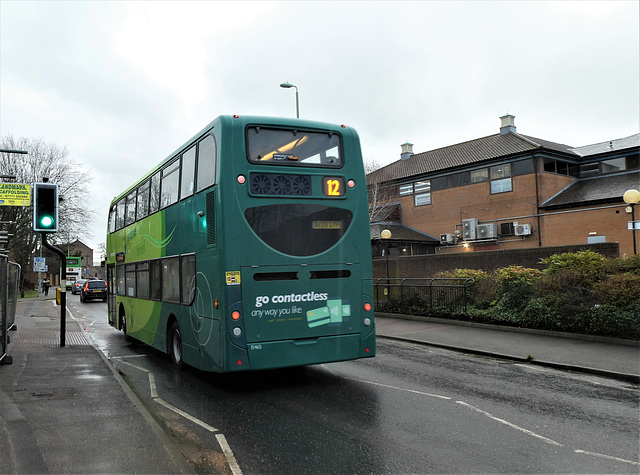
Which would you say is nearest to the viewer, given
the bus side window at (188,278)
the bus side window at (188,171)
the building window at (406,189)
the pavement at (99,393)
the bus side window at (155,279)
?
the pavement at (99,393)

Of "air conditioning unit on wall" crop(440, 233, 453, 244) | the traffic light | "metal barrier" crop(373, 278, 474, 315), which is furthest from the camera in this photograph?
"air conditioning unit on wall" crop(440, 233, 453, 244)

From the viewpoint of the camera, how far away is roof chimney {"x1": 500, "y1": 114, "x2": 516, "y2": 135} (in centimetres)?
3719

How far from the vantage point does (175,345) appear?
9.56 metres

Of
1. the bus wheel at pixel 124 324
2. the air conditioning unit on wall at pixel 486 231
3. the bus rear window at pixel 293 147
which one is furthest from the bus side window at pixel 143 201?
the air conditioning unit on wall at pixel 486 231

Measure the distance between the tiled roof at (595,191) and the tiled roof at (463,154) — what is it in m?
2.71

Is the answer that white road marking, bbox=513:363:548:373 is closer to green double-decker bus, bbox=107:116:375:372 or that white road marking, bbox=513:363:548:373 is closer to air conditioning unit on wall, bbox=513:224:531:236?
green double-decker bus, bbox=107:116:375:372

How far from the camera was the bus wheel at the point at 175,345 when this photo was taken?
930 centimetres

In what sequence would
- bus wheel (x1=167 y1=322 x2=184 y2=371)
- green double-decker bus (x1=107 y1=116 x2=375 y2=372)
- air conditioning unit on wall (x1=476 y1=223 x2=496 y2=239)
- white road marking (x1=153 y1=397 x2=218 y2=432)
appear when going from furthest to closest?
1. air conditioning unit on wall (x1=476 y1=223 x2=496 y2=239)
2. bus wheel (x1=167 y1=322 x2=184 y2=371)
3. green double-decker bus (x1=107 y1=116 x2=375 y2=372)
4. white road marking (x1=153 y1=397 x2=218 y2=432)

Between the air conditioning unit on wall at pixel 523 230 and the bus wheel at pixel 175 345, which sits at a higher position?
the air conditioning unit on wall at pixel 523 230

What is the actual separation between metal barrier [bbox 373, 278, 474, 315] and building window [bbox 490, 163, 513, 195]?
17.7 meters

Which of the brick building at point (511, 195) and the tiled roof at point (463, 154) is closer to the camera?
the brick building at point (511, 195)

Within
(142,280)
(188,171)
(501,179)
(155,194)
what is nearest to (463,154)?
(501,179)

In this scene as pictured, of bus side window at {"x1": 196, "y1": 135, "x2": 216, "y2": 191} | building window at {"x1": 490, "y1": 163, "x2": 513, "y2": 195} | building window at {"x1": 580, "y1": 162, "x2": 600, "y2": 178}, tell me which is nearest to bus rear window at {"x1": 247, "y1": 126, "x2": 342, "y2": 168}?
bus side window at {"x1": 196, "y1": 135, "x2": 216, "y2": 191}

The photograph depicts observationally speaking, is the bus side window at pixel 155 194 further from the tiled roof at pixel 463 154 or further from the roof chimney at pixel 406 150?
the roof chimney at pixel 406 150
